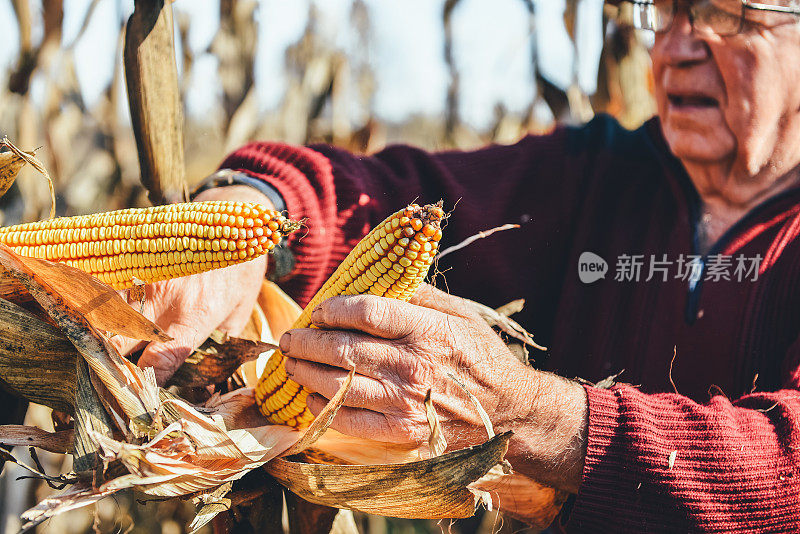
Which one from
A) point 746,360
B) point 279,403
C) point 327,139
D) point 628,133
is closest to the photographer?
point 279,403

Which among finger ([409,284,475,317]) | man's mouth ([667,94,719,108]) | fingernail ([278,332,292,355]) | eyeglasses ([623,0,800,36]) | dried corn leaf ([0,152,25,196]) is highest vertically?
eyeglasses ([623,0,800,36])

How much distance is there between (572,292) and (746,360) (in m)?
0.36

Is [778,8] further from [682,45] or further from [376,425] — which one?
[376,425]

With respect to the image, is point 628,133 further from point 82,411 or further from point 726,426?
point 82,411

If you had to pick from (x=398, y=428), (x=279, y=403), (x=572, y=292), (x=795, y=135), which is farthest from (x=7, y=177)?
(x=795, y=135)

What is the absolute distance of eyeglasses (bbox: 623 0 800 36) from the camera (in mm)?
1217

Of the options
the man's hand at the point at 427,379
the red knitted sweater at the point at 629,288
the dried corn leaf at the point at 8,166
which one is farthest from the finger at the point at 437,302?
the dried corn leaf at the point at 8,166

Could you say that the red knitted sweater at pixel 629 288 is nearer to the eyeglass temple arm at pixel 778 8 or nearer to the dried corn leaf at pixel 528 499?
the dried corn leaf at pixel 528 499

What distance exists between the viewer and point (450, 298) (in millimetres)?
969

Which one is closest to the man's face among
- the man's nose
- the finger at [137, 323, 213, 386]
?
the man's nose

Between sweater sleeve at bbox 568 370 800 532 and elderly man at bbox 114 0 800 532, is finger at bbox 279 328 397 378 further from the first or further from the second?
sweater sleeve at bbox 568 370 800 532

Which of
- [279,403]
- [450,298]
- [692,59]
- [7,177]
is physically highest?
[692,59]

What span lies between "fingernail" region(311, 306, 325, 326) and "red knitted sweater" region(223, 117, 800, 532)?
410 millimetres

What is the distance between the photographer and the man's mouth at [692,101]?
1.33 meters
